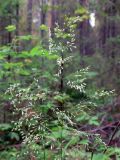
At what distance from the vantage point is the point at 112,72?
36.0 ft

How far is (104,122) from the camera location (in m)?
6.38

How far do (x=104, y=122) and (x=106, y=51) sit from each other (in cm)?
981

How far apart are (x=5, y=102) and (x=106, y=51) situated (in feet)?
33.8

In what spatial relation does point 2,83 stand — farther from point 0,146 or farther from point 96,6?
point 96,6

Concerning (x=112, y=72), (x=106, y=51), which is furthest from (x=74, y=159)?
(x=106, y=51)

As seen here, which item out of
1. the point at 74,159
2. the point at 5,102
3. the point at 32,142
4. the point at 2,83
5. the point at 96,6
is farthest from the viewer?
the point at 96,6

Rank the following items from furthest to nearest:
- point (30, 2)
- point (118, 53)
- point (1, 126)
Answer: point (30, 2), point (118, 53), point (1, 126)

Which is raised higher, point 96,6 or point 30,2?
point 30,2

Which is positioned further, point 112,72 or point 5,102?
point 112,72

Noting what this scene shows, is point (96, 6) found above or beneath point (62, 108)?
above

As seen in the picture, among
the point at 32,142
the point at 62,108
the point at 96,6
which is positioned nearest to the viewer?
the point at 32,142

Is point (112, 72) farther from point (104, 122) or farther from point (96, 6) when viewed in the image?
point (104, 122)

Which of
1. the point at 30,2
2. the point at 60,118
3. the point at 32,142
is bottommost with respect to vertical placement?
the point at 32,142

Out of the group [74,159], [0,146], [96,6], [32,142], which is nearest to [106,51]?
[96,6]
